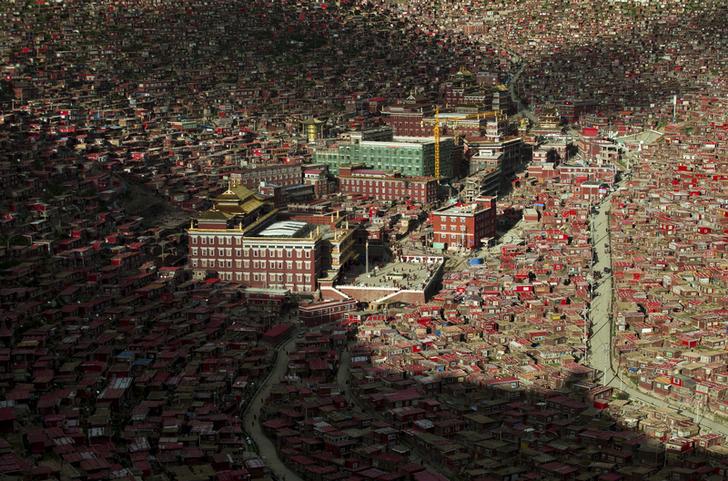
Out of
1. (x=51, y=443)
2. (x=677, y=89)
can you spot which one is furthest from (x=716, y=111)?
(x=51, y=443)

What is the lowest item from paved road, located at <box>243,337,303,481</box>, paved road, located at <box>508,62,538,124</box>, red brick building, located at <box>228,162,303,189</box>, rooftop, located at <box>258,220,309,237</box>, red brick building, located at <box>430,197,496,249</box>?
paved road, located at <box>243,337,303,481</box>

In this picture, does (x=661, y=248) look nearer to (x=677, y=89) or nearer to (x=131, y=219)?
(x=131, y=219)

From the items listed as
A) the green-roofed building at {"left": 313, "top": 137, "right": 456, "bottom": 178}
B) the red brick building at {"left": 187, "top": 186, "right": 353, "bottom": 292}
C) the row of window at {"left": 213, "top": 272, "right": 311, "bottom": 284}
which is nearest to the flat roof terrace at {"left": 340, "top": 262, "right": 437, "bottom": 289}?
the red brick building at {"left": 187, "top": 186, "right": 353, "bottom": 292}

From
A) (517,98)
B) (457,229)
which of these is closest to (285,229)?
(457,229)

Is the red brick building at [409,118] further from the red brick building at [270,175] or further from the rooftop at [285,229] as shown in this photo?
the rooftop at [285,229]

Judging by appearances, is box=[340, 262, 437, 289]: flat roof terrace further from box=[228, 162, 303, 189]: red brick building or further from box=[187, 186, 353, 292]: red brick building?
box=[228, 162, 303, 189]: red brick building
